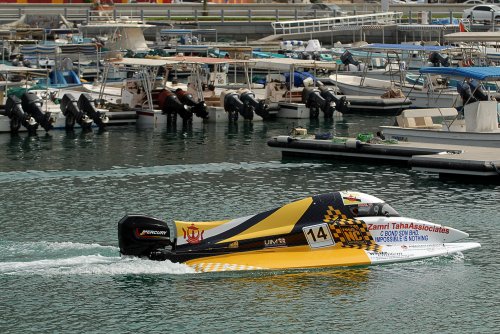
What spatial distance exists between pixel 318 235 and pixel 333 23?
77.2 m

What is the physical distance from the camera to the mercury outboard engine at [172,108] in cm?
6519

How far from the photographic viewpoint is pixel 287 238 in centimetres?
3120

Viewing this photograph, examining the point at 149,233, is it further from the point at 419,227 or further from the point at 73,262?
the point at 419,227

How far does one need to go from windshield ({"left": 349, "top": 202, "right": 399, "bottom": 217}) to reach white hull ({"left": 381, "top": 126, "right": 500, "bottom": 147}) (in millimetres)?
19255

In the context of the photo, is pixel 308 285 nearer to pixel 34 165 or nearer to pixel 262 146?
pixel 34 165

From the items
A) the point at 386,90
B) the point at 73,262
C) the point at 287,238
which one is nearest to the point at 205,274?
the point at 287,238

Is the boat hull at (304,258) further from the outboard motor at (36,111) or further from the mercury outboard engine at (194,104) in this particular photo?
the mercury outboard engine at (194,104)

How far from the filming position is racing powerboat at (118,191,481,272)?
3075 cm

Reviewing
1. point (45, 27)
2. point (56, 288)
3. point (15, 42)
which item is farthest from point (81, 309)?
point (45, 27)

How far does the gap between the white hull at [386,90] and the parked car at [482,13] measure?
106 ft

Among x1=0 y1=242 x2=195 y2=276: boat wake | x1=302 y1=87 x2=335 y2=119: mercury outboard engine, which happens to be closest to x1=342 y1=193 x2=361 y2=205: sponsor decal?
x1=0 y1=242 x2=195 y2=276: boat wake

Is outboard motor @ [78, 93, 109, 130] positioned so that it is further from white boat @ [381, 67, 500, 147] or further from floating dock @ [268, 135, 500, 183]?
white boat @ [381, 67, 500, 147]

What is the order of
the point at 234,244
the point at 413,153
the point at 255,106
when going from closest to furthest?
the point at 234,244 < the point at 413,153 < the point at 255,106

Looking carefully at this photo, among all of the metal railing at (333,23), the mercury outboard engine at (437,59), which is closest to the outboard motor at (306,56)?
the metal railing at (333,23)
